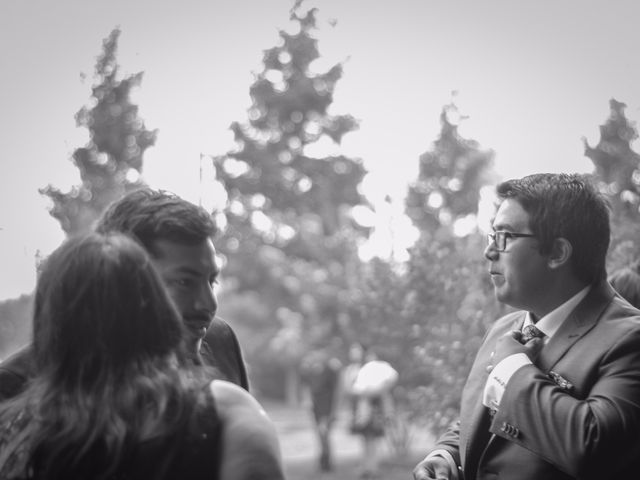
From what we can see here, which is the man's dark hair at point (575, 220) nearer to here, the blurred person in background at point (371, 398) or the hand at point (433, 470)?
the hand at point (433, 470)

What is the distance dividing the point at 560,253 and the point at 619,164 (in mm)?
2629

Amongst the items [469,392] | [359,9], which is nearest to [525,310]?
[469,392]

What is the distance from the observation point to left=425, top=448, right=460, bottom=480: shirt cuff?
1.82m

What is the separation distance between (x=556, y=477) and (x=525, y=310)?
417 mm

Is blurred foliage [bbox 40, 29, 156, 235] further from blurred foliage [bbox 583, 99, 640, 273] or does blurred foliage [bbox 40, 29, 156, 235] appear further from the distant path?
the distant path

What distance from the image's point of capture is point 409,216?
5582 millimetres

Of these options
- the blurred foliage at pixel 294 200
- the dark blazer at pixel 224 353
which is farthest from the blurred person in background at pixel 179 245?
the blurred foliage at pixel 294 200

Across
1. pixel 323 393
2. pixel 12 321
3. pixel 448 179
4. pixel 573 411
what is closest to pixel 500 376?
pixel 573 411

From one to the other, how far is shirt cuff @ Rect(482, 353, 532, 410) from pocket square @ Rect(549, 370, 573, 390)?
6cm

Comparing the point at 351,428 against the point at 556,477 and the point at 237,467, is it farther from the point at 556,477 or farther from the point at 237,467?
the point at 237,467

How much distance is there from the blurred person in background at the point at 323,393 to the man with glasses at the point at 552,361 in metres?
6.01

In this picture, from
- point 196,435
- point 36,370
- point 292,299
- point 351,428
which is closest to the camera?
point 196,435

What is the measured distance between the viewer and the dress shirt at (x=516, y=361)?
164 centimetres

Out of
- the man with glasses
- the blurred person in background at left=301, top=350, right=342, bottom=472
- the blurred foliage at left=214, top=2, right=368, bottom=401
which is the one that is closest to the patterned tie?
the man with glasses
